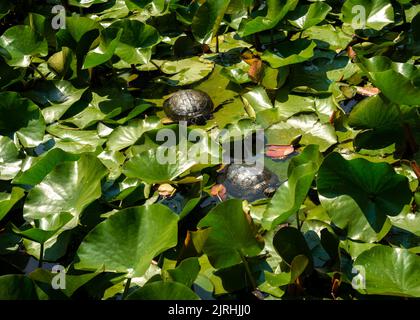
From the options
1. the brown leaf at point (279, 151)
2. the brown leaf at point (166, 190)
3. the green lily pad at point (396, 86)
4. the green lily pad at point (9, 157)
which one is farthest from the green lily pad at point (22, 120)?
the green lily pad at point (396, 86)

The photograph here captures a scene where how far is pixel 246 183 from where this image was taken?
2535mm

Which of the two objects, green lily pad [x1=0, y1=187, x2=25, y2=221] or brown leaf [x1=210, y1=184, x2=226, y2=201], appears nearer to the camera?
green lily pad [x1=0, y1=187, x2=25, y2=221]

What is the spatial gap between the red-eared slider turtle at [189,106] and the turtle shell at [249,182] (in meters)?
0.49

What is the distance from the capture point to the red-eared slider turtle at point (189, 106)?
3.00 m

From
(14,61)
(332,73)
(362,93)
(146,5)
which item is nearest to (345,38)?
(332,73)

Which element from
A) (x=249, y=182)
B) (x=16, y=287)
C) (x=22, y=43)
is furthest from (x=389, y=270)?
(x=22, y=43)

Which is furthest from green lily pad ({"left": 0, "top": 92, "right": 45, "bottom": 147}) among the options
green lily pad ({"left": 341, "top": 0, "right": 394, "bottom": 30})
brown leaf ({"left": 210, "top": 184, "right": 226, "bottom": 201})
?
green lily pad ({"left": 341, "top": 0, "right": 394, "bottom": 30})

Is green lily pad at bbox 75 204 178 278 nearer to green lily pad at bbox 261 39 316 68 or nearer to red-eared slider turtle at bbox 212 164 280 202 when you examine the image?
red-eared slider turtle at bbox 212 164 280 202

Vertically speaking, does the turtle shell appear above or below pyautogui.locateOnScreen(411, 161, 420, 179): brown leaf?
below

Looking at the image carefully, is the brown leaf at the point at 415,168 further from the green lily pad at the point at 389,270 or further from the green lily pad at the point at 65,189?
the green lily pad at the point at 65,189

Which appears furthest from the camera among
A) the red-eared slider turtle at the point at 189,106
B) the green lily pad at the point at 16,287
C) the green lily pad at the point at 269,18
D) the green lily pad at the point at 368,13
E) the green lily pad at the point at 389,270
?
the green lily pad at the point at 368,13

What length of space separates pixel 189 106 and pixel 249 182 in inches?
27.0

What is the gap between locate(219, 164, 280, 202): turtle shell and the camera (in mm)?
2508
